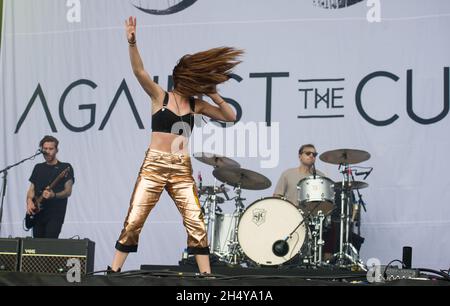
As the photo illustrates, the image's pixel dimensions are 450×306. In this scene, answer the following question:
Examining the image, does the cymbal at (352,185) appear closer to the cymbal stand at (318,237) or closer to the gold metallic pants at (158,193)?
the cymbal stand at (318,237)

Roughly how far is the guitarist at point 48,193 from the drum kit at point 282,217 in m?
1.97

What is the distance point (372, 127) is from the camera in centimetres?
1069

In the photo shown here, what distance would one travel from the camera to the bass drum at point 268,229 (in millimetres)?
9672

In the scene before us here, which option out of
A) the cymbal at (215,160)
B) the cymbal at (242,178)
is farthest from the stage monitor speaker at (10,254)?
the cymbal at (242,178)

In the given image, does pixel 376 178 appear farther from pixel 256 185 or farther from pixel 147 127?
pixel 147 127

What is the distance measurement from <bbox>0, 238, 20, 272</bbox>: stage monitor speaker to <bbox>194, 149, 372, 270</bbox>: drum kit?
255 centimetres

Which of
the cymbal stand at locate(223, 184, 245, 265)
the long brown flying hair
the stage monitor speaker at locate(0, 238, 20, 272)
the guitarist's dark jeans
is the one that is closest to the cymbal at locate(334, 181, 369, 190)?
the cymbal stand at locate(223, 184, 245, 265)

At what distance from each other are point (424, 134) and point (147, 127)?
11.5 ft

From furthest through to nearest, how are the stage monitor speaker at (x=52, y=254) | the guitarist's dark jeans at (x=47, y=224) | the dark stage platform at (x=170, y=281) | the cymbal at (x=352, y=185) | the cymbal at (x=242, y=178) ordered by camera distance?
the guitarist's dark jeans at (x=47, y=224)
the cymbal at (x=352, y=185)
the cymbal at (x=242, y=178)
the stage monitor speaker at (x=52, y=254)
the dark stage platform at (x=170, y=281)

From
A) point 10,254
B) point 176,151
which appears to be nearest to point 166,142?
point 176,151

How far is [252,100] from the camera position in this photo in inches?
437

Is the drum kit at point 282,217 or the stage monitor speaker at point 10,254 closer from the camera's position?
the stage monitor speaker at point 10,254

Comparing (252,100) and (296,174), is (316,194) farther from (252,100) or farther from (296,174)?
(252,100)

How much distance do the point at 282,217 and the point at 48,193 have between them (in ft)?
10.5
